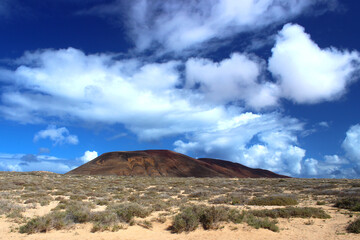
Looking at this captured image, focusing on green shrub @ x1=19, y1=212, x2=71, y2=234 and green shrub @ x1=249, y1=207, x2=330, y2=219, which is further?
green shrub @ x1=249, y1=207, x2=330, y2=219

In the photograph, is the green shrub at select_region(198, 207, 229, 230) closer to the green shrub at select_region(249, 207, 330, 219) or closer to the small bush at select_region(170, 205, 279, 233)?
the small bush at select_region(170, 205, 279, 233)

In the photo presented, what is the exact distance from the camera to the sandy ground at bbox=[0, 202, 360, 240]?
9.63 meters

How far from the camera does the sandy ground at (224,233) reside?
963 cm

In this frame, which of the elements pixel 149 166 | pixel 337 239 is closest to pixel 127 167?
pixel 149 166

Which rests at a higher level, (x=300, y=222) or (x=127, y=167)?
(x=127, y=167)

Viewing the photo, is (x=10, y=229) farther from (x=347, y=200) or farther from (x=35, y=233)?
(x=347, y=200)

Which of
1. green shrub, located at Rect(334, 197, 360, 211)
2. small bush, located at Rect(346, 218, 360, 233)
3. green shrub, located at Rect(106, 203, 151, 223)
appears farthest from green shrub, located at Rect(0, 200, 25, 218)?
green shrub, located at Rect(334, 197, 360, 211)

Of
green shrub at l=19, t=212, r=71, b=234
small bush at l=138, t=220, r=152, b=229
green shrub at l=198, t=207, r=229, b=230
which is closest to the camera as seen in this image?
green shrub at l=19, t=212, r=71, b=234

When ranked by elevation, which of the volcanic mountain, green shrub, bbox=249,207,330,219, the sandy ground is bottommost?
the sandy ground

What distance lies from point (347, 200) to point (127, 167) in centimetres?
6468

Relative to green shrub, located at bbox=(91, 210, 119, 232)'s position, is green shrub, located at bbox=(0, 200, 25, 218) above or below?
above

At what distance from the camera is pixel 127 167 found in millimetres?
73125

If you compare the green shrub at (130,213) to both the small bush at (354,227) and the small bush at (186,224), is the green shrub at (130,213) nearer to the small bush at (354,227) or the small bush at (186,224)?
the small bush at (186,224)

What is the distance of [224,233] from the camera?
33.0 feet
